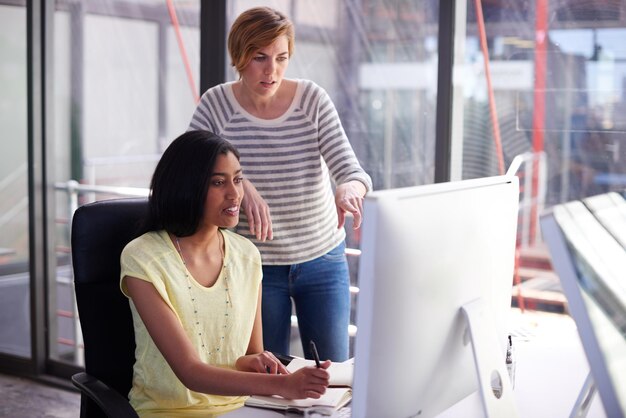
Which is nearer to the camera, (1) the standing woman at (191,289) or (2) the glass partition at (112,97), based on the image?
(1) the standing woman at (191,289)

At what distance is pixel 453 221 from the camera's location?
3.99 ft

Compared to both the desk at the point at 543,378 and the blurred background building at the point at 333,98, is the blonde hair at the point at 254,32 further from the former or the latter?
the desk at the point at 543,378

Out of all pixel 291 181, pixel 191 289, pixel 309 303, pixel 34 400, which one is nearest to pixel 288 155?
pixel 291 181

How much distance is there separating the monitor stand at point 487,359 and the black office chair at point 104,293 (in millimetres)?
860

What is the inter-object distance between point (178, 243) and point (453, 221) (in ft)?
2.58

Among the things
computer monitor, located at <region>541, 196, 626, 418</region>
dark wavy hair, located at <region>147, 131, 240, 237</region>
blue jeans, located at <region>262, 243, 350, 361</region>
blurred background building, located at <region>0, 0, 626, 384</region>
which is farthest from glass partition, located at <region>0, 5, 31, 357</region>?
computer monitor, located at <region>541, 196, 626, 418</region>

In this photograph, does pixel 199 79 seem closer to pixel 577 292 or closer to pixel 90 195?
pixel 90 195

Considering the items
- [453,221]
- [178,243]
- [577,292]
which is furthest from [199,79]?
[577,292]

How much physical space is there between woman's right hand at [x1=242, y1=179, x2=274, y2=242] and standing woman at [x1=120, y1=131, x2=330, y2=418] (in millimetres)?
148

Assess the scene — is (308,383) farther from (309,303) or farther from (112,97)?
(112,97)

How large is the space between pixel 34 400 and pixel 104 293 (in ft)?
6.62

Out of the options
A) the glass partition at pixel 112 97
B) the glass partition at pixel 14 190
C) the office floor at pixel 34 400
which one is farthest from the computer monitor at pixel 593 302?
the glass partition at pixel 14 190

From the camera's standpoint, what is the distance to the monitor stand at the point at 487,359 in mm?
1245

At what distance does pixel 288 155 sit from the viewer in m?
2.22
